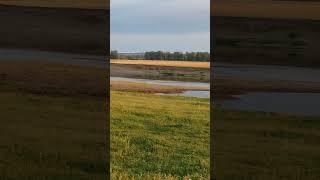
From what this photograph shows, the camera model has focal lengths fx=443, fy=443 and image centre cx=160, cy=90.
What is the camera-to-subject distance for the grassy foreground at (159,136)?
3885 millimetres

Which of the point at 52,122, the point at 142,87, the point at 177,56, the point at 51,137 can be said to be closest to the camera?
the point at 51,137

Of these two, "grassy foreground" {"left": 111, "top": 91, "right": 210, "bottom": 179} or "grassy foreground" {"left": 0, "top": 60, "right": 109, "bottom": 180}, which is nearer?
"grassy foreground" {"left": 0, "top": 60, "right": 109, "bottom": 180}

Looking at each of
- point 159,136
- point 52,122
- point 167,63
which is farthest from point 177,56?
→ point 52,122

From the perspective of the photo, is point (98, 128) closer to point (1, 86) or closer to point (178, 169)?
point (178, 169)

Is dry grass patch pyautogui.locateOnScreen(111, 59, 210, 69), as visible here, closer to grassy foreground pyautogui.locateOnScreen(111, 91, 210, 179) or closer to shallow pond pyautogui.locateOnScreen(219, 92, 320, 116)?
grassy foreground pyautogui.locateOnScreen(111, 91, 210, 179)

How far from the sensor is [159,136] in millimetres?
4504

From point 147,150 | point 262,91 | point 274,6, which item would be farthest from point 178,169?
point 274,6

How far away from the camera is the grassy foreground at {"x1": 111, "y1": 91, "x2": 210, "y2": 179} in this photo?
12.7ft

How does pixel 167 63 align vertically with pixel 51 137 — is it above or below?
above

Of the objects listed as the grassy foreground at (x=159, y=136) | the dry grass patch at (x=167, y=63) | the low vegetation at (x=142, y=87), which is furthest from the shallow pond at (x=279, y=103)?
the low vegetation at (x=142, y=87)

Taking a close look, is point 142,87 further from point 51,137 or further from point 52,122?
point 51,137

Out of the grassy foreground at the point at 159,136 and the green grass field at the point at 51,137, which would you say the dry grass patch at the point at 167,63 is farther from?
the green grass field at the point at 51,137

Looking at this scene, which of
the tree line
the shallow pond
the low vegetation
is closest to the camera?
the shallow pond

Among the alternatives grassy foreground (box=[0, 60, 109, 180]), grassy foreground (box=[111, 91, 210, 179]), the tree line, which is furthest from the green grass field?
the tree line
